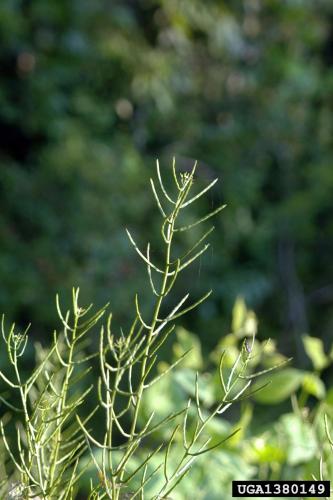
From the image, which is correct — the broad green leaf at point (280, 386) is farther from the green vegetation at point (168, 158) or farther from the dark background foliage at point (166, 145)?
the dark background foliage at point (166, 145)

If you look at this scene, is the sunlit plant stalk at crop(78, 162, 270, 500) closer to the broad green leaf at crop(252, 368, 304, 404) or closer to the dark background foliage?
the broad green leaf at crop(252, 368, 304, 404)

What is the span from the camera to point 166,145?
3822 mm

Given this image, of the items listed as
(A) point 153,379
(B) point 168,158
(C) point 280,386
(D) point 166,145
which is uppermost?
(D) point 166,145

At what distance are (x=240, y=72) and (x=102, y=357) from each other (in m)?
3.63

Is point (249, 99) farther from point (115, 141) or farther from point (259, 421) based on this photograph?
point (259, 421)

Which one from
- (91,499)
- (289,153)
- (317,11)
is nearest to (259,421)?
(289,153)

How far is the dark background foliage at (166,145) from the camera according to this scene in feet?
10.8

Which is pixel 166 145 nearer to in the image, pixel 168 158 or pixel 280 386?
pixel 168 158

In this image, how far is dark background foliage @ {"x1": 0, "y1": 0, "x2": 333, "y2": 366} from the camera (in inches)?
130

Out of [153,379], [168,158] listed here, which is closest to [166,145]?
[168,158]

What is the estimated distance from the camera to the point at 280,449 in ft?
2.50

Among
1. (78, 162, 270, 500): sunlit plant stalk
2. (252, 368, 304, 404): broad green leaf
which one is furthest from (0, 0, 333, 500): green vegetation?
(78, 162, 270, 500): sunlit plant stalk

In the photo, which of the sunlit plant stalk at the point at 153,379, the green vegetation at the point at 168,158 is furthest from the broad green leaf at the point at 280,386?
the green vegetation at the point at 168,158

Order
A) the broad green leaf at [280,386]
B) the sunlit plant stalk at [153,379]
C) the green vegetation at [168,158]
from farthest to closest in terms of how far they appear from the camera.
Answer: the green vegetation at [168,158] < the broad green leaf at [280,386] < the sunlit plant stalk at [153,379]
